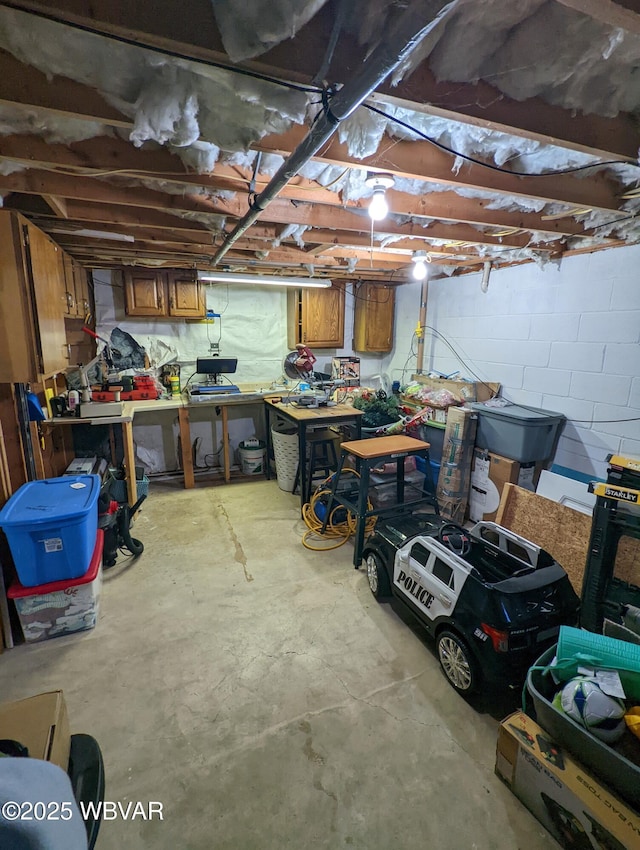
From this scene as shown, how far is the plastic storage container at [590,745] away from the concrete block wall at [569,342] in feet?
6.62

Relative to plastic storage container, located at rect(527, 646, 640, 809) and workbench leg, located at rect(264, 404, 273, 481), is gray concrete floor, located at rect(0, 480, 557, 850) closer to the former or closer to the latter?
plastic storage container, located at rect(527, 646, 640, 809)

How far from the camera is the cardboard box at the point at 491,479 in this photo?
316 centimetres

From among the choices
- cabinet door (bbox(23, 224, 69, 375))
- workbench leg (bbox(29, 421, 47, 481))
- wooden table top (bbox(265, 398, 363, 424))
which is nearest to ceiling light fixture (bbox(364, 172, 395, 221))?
cabinet door (bbox(23, 224, 69, 375))

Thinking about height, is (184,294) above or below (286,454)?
above

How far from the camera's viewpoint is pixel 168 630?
7.41 ft

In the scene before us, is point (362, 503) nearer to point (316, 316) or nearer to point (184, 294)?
point (316, 316)

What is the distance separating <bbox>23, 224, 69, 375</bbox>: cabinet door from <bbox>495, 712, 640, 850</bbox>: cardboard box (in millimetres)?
2902

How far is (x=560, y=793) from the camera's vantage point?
4.18ft

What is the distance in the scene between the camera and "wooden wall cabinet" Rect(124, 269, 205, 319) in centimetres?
406

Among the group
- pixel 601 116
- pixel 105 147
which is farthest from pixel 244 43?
pixel 601 116

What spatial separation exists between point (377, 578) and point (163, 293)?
141 inches

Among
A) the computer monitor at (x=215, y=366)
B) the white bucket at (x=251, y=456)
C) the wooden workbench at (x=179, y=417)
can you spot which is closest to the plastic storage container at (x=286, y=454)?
the white bucket at (x=251, y=456)

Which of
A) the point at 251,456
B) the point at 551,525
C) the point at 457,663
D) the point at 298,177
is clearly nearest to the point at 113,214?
the point at 298,177

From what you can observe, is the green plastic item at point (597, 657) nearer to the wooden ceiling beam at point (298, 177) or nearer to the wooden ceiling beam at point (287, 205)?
the wooden ceiling beam at point (298, 177)
